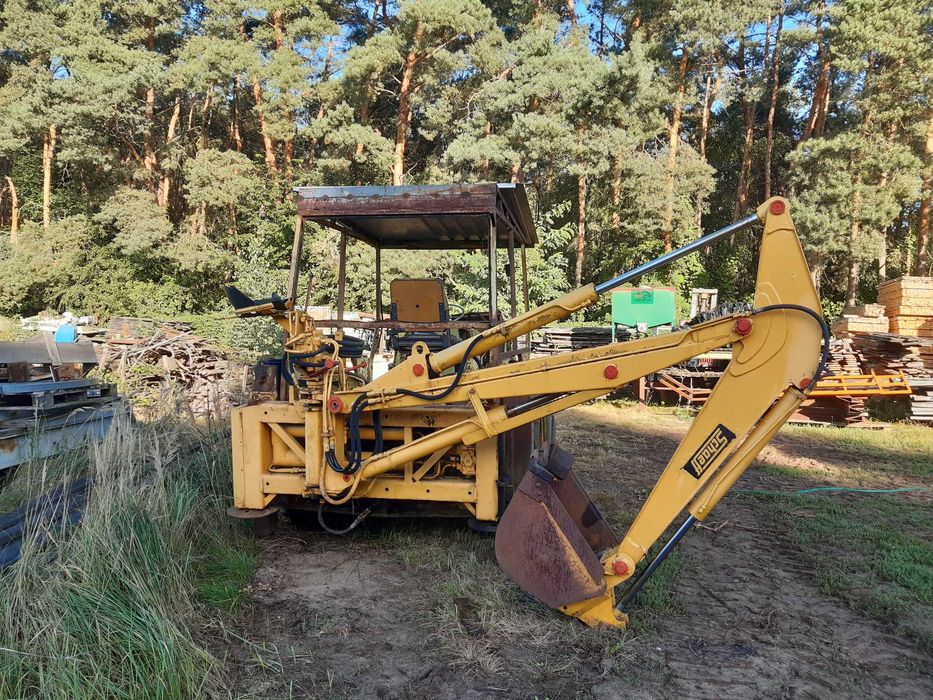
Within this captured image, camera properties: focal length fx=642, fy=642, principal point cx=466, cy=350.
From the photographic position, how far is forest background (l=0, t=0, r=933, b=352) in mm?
20469

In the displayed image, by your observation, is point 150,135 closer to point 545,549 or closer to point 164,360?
point 164,360

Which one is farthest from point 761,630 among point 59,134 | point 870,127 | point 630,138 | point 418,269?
point 59,134

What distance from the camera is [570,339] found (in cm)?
1619

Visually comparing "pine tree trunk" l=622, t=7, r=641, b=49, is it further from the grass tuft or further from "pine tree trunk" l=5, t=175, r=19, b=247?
the grass tuft

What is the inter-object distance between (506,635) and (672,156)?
22588 mm

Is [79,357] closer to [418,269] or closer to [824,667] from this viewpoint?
[824,667]

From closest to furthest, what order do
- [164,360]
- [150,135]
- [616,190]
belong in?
[164,360]
[616,190]
[150,135]

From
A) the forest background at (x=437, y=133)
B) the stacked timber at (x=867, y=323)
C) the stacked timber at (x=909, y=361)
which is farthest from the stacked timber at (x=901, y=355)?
the forest background at (x=437, y=133)

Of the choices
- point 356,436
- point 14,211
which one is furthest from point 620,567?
point 14,211

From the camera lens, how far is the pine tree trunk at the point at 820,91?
23.6 m

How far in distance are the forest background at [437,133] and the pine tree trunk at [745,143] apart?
13 cm

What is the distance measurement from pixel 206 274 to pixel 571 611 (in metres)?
24.3

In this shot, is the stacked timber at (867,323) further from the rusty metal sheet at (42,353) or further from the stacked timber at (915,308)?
the rusty metal sheet at (42,353)

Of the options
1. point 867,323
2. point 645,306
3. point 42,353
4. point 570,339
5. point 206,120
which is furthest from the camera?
point 206,120
